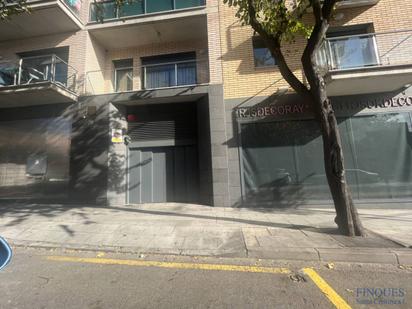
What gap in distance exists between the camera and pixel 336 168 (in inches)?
201

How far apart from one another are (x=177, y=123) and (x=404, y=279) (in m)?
8.48

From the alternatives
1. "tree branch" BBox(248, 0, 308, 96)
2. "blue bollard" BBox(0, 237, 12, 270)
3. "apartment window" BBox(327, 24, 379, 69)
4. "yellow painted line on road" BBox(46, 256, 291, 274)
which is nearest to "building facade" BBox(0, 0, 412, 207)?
"apartment window" BBox(327, 24, 379, 69)

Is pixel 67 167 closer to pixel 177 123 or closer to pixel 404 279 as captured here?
pixel 177 123

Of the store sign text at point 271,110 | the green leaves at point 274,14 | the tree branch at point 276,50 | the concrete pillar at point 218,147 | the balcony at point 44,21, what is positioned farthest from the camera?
the balcony at point 44,21

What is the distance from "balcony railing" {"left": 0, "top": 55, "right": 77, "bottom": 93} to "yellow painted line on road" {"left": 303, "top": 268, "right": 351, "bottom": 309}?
983 cm

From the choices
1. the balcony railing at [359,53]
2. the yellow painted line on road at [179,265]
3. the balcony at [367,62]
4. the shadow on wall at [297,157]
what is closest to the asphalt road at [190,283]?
the yellow painted line on road at [179,265]

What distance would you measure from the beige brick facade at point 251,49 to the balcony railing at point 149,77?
1.15 metres

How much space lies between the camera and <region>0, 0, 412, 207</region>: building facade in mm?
8406

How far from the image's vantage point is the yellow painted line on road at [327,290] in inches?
114

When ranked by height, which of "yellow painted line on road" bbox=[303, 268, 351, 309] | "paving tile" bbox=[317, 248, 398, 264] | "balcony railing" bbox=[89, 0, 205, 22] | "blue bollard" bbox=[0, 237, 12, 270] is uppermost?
"balcony railing" bbox=[89, 0, 205, 22]

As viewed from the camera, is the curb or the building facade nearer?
the curb

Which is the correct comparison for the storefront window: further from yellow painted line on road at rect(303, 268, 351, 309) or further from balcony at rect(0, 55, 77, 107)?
balcony at rect(0, 55, 77, 107)

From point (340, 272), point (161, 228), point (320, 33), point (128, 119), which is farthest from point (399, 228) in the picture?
point (128, 119)

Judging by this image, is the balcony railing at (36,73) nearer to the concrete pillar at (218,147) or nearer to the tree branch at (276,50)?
the concrete pillar at (218,147)
